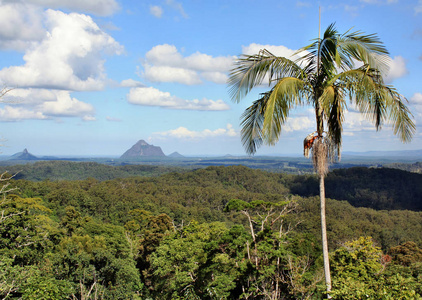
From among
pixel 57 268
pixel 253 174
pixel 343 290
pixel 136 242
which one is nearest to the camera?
pixel 343 290

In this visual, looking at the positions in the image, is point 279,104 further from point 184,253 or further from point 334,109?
point 184,253

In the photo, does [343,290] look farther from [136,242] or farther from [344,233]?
[344,233]

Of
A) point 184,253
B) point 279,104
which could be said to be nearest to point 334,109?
point 279,104

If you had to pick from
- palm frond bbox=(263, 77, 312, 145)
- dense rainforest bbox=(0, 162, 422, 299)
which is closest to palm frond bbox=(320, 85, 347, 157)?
palm frond bbox=(263, 77, 312, 145)

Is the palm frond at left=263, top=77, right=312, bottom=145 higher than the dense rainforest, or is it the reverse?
the palm frond at left=263, top=77, right=312, bottom=145

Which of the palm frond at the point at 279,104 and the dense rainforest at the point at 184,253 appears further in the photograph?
the dense rainforest at the point at 184,253

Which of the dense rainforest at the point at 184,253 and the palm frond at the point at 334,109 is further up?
the palm frond at the point at 334,109

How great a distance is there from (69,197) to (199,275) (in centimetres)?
4593

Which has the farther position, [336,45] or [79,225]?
[79,225]

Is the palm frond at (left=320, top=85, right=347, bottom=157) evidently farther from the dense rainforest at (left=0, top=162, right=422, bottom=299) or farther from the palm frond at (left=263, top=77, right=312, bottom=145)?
the dense rainforest at (left=0, top=162, right=422, bottom=299)

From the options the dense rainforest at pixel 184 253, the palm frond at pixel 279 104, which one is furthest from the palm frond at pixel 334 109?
the dense rainforest at pixel 184 253

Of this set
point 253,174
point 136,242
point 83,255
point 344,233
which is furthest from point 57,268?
point 253,174

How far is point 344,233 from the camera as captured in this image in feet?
174

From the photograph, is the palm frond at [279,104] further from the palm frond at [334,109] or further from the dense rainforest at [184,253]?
the dense rainforest at [184,253]
